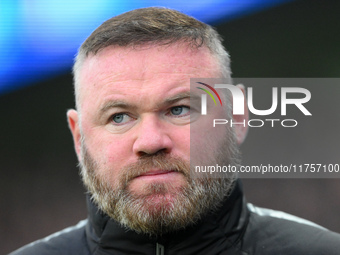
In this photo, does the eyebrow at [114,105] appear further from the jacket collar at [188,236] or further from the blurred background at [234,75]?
the blurred background at [234,75]

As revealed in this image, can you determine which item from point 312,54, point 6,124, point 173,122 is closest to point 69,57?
point 6,124

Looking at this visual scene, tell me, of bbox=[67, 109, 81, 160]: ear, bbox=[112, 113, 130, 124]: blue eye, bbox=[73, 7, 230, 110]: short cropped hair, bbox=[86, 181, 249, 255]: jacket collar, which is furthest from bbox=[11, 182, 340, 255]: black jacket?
bbox=[73, 7, 230, 110]: short cropped hair

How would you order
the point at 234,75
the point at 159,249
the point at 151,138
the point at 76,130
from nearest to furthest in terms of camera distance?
the point at 151,138, the point at 159,249, the point at 76,130, the point at 234,75

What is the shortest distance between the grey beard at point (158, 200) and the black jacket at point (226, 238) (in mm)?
40

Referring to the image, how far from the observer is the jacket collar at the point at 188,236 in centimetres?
161

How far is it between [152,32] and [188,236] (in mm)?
679

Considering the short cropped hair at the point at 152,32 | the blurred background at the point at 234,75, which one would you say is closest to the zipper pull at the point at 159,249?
the short cropped hair at the point at 152,32

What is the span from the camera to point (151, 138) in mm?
1482

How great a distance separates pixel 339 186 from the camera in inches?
159

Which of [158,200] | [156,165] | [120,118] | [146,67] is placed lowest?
[158,200]

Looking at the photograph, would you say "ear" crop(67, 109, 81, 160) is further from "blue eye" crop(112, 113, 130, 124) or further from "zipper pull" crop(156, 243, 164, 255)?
"zipper pull" crop(156, 243, 164, 255)

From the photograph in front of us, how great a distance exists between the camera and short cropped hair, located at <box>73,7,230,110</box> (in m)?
1.65

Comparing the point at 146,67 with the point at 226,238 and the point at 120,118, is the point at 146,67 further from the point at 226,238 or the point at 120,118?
the point at 226,238

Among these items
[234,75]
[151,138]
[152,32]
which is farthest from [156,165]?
[234,75]
